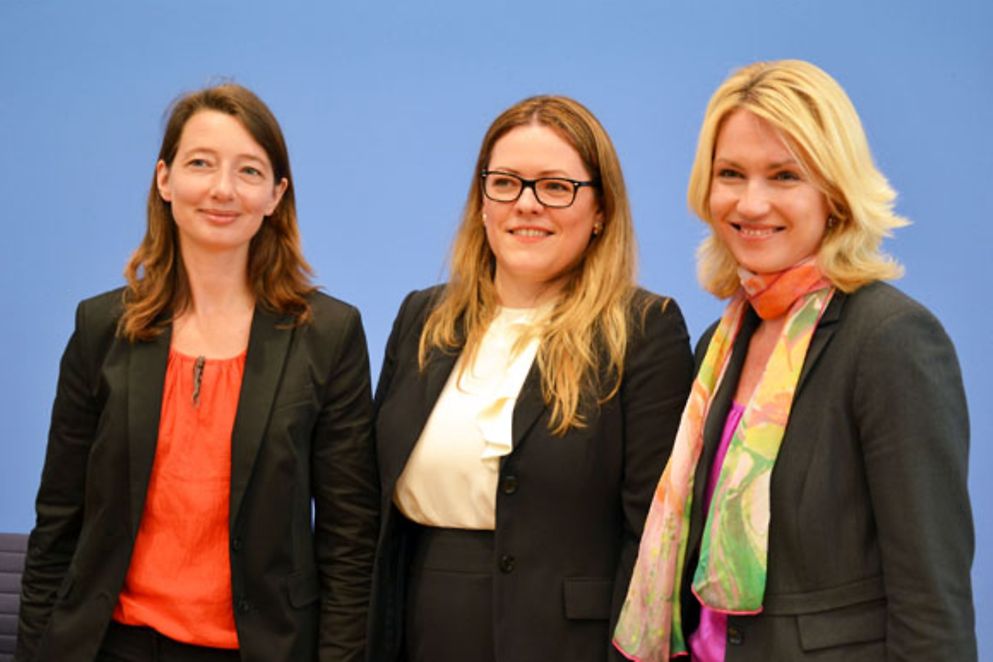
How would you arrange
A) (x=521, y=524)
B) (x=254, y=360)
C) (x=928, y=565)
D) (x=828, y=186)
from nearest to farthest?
(x=928, y=565)
(x=828, y=186)
(x=521, y=524)
(x=254, y=360)

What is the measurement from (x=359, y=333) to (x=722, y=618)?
0.90 meters

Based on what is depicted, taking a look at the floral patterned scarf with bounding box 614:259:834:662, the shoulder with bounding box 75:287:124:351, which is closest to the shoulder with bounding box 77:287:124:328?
the shoulder with bounding box 75:287:124:351

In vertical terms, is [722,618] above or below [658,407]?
below

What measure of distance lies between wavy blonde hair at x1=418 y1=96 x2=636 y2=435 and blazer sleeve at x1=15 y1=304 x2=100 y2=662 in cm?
66

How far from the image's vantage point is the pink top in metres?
1.92

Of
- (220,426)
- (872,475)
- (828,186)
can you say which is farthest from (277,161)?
(872,475)

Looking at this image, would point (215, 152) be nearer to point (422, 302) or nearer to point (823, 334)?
point (422, 302)

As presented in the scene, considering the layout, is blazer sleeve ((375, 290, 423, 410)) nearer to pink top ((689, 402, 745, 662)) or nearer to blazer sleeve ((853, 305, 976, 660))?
pink top ((689, 402, 745, 662))

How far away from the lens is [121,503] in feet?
7.10

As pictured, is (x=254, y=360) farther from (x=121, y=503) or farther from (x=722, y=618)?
(x=722, y=618)

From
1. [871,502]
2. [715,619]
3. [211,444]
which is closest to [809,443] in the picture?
[871,502]

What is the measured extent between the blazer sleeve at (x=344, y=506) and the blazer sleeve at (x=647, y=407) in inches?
20.1

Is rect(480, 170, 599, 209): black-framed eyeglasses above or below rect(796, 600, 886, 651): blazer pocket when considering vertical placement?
above

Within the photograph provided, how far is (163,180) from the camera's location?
2.29 meters
